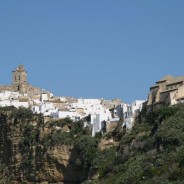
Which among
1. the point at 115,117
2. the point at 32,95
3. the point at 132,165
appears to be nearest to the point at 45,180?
the point at 115,117

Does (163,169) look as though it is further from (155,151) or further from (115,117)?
(115,117)

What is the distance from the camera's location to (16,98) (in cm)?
7481

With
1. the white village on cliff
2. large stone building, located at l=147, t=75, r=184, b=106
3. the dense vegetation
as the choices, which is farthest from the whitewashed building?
large stone building, located at l=147, t=75, r=184, b=106

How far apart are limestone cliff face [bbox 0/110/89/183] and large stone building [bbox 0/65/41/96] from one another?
79.5ft

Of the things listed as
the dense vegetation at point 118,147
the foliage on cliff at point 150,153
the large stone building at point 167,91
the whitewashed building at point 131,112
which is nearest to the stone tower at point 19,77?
the dense vegetation at point 118,147

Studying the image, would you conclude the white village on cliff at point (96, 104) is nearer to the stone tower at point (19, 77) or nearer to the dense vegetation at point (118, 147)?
the dense vegetation at point (118, 147)

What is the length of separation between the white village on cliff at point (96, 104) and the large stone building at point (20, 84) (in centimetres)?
45

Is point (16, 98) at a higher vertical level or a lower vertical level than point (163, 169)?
higher

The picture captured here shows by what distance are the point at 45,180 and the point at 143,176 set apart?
16786 millimetres

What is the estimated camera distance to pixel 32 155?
57.0m

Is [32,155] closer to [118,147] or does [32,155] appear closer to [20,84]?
[118,147]

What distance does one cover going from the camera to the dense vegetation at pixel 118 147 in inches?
1564

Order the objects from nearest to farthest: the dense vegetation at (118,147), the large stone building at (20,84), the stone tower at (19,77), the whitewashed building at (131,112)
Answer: the dense vegetation at (118,147) < the whitewashed building at (131,112) < the large stone building at (20,84) < the stone tower at (19,77)

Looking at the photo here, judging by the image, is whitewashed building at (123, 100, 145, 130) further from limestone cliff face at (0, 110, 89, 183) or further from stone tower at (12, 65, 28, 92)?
stone tower at (12, 65, 28, 92)
